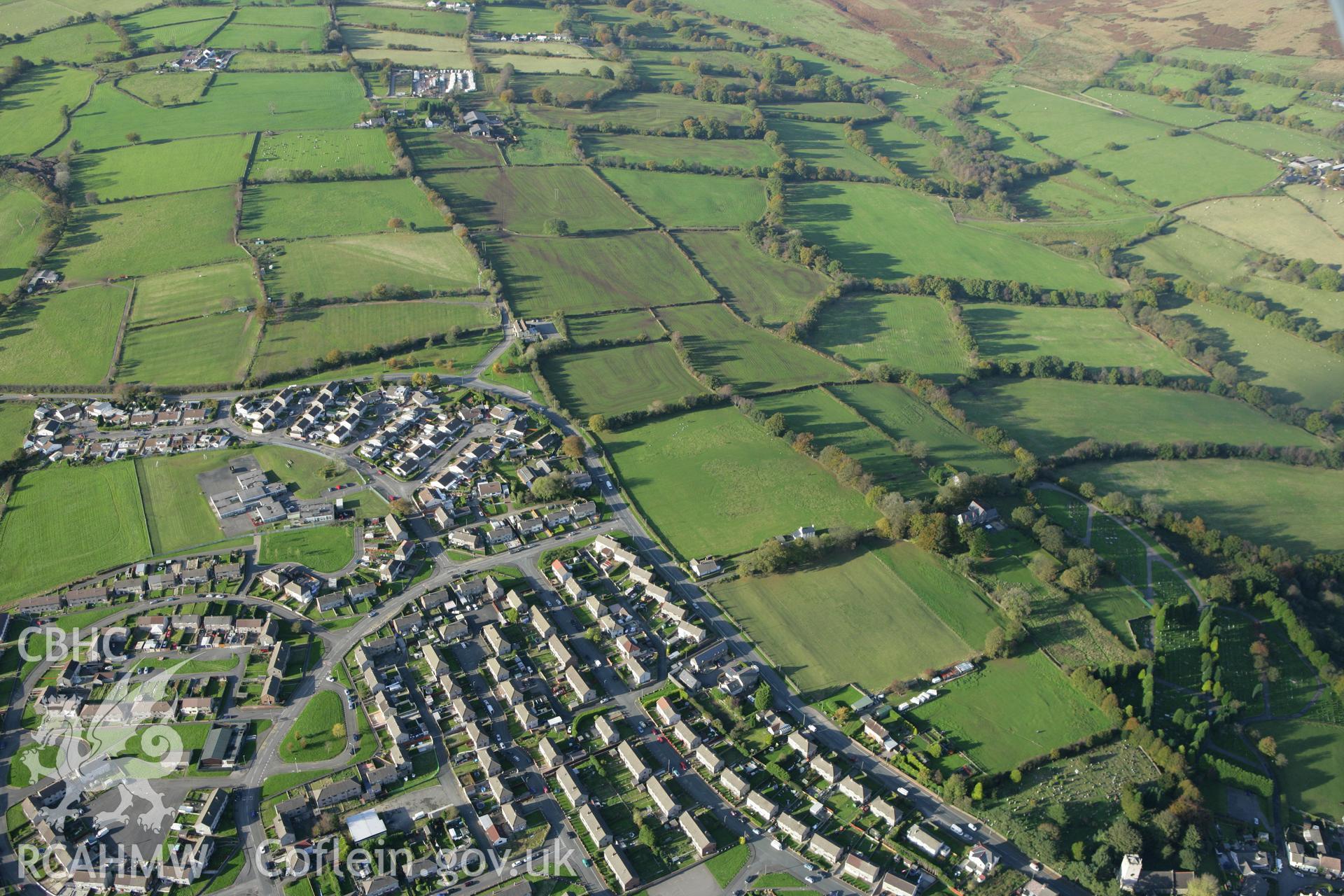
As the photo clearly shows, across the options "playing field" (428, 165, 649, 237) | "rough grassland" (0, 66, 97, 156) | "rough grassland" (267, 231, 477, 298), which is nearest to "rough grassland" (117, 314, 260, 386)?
"rough grassland" (267, 231, 477, 298)

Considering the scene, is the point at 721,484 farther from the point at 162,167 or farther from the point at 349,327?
the point at 162,167

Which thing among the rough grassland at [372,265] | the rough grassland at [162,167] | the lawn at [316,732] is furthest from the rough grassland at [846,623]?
the rough grassland at [162,167]

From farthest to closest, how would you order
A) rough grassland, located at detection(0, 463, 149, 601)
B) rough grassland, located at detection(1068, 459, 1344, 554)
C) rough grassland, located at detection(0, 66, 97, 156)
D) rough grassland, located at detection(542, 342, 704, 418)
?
rough grassland, located at detection(0, 66, 97, 156) → rough grassland, located at detection(542, 342, 704, 418) → rough grassland, located at detection(1068, 459, 1344, 554) → rough grassland, located at detection(0, 463, 149, 601)

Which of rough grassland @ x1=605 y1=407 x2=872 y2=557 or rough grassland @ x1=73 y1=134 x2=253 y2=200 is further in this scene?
rough grassland @ x1=73 y1=134 x2=253 y2=200

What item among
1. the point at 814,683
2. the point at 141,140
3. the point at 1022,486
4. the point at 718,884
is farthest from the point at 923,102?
the point at 718,884

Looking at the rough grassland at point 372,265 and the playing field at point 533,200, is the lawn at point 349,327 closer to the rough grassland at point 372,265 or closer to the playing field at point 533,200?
the rough grassland at point 372,265

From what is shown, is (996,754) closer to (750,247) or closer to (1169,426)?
(1169,426)

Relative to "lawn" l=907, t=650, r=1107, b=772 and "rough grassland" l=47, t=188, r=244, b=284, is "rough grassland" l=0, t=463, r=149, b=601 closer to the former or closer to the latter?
"rough grassland" l=47, t=188, r=244, b=284
